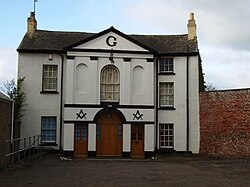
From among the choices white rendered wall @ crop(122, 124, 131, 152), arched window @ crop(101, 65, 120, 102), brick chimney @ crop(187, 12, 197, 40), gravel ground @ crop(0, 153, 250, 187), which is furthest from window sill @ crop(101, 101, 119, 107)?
brick chimney @ crop(187, 12, 197, 40)

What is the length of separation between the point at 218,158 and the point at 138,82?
730cm

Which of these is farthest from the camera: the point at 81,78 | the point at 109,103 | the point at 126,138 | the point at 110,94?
the point at 110,94

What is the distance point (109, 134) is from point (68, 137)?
9.05 feet

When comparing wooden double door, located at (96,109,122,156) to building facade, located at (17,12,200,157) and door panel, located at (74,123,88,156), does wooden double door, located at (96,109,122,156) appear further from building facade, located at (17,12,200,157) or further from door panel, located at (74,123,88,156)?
door panel, located at (74,123,88,156)

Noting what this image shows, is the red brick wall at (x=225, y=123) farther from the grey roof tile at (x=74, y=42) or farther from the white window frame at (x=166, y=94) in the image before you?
the grey roof tile at (x=74, y=42)

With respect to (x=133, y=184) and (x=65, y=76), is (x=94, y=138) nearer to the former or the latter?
(x=65, y=76)

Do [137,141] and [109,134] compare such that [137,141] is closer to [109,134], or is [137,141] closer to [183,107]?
[109,134]

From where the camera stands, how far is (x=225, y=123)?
25.2 metres

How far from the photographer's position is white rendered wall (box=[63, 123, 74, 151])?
24.9m

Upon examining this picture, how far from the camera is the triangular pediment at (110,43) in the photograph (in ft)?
84.8

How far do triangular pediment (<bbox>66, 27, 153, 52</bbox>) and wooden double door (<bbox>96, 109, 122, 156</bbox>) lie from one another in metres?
4.41

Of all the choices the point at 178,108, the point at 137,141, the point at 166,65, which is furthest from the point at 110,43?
the point at 137,141

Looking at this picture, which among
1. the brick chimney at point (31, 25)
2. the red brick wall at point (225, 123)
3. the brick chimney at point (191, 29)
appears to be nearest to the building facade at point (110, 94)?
the red brick wall at point (225, 123)

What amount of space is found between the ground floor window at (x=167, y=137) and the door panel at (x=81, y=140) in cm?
555
